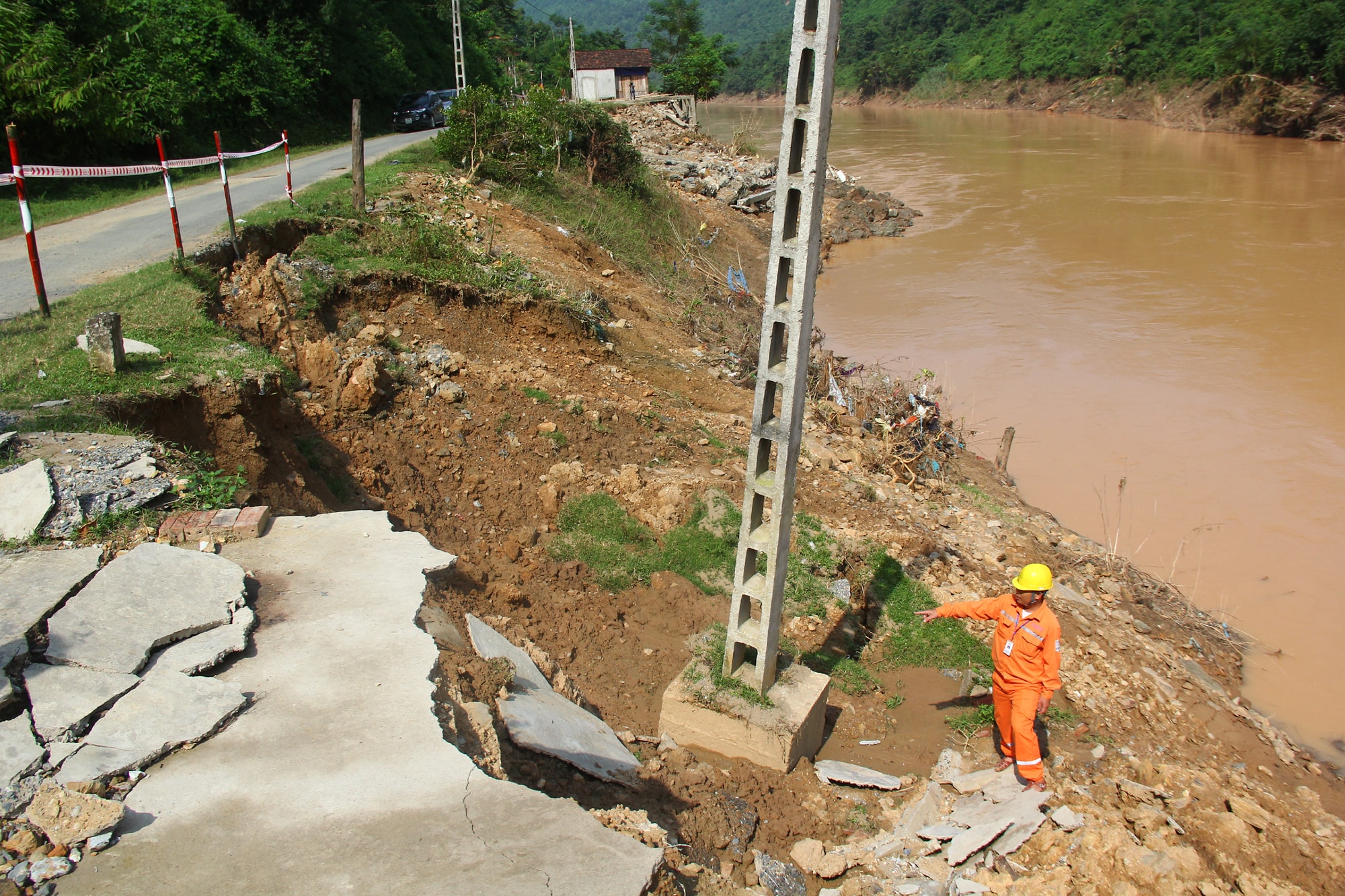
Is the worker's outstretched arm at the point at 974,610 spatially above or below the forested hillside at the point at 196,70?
below

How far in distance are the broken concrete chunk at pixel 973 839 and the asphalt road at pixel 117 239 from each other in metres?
7.61

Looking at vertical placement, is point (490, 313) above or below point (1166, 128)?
below

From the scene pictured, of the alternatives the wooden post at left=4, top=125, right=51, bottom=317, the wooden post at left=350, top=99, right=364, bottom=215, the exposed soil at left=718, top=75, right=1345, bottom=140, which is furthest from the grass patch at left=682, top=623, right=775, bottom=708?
the exposed soil at left=718, top=75, right=1345, bottom=140

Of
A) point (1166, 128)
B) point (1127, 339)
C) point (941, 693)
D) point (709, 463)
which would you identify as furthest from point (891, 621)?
point (1166, 128)

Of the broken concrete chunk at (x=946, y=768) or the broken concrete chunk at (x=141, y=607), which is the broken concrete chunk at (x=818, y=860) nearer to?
the broken concrete chunk at (x=946, y=768)

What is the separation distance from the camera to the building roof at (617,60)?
1677 inches

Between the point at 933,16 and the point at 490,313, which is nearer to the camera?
the point at 490,313

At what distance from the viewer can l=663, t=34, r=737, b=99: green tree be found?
39656mm

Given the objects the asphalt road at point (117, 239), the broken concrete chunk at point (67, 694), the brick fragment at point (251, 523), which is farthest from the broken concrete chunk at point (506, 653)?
the asphalt road at point (117, 239)

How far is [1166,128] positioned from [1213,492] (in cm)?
3742

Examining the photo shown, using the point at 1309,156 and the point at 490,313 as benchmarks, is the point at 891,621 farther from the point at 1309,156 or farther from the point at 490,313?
the point at 1309,156

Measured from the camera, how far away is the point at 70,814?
2.66 meters

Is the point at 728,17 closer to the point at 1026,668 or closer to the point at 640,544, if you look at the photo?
the point at 640,544

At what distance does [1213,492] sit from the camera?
9539mm
